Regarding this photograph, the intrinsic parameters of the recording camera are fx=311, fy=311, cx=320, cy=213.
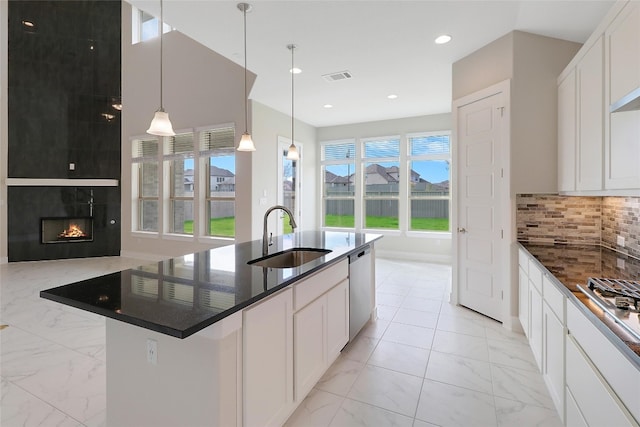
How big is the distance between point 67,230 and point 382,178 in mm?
7007

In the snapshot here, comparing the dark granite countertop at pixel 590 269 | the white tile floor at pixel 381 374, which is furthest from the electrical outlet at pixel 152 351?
the dark granite countertop at pixel 590 269

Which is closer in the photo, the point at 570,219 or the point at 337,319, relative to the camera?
the point at 337,319

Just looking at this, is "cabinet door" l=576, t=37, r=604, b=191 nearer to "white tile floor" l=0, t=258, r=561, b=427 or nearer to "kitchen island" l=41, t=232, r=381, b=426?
"white tile floor" l=0, t=258, r=561, b=427

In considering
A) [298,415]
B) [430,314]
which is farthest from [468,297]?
[298,415]

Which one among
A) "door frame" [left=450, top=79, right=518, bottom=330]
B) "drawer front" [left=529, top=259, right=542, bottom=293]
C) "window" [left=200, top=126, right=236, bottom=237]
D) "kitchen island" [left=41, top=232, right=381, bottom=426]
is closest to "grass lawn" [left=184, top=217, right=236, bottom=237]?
"window" [left=200, top=126, right=236, bottom=237]

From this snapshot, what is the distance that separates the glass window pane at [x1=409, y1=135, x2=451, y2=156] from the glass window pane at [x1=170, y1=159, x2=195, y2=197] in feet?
14.8

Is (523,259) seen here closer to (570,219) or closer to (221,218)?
(570,219)

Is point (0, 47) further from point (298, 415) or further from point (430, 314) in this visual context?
point (430, 314)

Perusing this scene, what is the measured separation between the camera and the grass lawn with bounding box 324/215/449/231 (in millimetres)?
6391

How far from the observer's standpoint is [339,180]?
7297 mm

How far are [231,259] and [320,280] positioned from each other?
64 cm

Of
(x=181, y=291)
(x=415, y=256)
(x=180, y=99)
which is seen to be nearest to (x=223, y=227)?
(x=180, y=99)

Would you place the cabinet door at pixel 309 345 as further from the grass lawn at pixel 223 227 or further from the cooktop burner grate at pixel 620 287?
the grass lawn at pixel 223 227

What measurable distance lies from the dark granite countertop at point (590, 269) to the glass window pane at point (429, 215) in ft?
11.1
